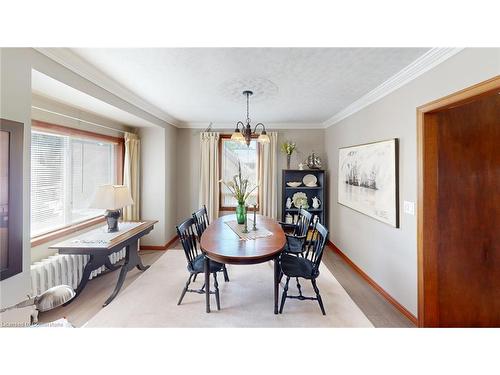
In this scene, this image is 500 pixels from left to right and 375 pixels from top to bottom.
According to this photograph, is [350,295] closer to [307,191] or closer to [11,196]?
[307,191]

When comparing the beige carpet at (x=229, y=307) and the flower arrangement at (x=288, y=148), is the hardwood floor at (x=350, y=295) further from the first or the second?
the flower arrangement at (x=288, y=148)

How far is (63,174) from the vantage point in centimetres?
263

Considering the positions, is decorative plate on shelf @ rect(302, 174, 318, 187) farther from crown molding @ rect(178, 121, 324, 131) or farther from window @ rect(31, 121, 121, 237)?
window @ rect(31, 121, 121, 237)

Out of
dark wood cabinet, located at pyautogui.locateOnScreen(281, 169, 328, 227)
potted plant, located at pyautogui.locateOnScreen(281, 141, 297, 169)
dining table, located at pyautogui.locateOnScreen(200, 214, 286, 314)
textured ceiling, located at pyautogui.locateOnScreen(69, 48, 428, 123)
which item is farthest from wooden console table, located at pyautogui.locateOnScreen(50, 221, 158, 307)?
potted plant, located at pyautogui.locateOnScreen(281, 141, 297, 169)

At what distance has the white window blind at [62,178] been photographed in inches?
91.7

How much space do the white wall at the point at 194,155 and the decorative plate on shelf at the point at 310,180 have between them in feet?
1.17

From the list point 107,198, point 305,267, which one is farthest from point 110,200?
point 305,267

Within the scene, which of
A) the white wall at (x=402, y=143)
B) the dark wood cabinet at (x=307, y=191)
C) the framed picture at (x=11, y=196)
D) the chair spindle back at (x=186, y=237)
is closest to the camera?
the framed picture at (x=11, y=196)

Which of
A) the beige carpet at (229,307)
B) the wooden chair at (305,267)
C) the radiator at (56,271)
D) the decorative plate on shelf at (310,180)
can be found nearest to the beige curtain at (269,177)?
the decorative plate on shelf at (310,180)

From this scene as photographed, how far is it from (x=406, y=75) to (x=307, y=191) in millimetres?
2691

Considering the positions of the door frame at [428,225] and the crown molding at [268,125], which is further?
the crown molding at [268,125]
